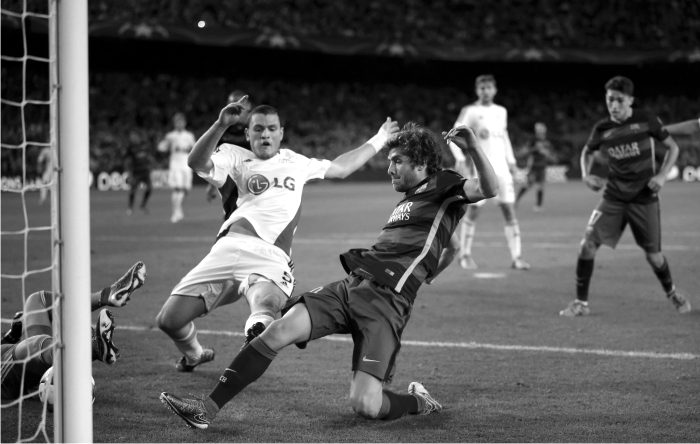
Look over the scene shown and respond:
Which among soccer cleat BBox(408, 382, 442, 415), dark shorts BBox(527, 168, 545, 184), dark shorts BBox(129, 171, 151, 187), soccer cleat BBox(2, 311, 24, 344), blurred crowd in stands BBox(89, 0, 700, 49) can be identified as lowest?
soccer cleat BBox(408, 382, 442, 415)

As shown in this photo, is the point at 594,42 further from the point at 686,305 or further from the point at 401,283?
the point at 401,283

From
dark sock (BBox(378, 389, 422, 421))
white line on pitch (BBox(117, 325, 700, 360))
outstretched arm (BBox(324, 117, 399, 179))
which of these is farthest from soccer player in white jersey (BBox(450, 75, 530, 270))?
dark sock (BBox(378, 389, 422, 421))

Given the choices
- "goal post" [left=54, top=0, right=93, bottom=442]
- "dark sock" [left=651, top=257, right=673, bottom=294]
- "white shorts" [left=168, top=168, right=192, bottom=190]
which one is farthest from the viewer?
"white shorts" [left=168, top=168, right=192, bottom=190]

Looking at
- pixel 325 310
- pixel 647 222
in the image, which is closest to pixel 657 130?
pixel 647 222

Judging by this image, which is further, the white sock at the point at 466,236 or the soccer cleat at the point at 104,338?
the white sock at the point at 466,236

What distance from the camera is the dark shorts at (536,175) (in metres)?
19.0

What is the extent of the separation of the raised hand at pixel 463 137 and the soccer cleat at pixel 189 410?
177 cm

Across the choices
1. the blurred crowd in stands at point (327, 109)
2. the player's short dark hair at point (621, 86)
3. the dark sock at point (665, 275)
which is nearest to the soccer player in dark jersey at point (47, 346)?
the player's short dark hair at point (621, 86)

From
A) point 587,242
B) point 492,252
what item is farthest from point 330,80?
point 587,242

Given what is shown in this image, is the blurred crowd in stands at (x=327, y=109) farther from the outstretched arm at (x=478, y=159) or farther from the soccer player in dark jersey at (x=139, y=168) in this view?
the outstretched arm at (x=478, y=159)

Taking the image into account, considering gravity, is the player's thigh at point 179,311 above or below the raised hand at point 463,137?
below

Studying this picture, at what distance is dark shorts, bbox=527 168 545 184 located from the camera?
1905 cm

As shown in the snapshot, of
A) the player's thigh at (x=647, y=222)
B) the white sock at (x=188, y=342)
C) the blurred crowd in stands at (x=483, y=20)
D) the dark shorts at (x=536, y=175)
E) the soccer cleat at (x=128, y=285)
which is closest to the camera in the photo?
the soccer cleat at (x=128, y=285)

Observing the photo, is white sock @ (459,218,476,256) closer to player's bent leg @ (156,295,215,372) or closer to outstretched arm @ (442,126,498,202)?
player's bent leg @ (156,295,215,372)
